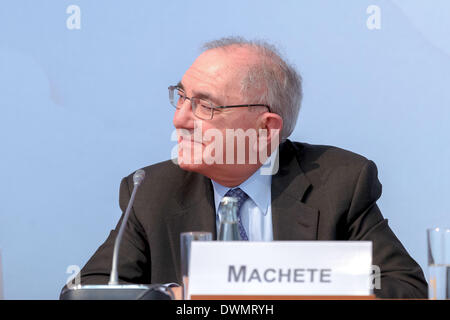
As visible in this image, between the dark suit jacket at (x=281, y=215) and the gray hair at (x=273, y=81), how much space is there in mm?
187

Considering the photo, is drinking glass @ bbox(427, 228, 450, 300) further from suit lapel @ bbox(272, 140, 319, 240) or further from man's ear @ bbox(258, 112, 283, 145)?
man's ear @ bbox(258, 112, 283, 145)

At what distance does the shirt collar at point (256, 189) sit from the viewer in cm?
206

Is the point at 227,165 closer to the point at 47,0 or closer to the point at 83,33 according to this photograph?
the point at 83,33

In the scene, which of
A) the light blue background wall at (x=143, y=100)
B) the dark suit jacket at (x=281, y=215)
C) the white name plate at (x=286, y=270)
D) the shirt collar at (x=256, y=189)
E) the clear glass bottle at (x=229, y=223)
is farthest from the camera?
the light blue background wall at (x=143, y=100)

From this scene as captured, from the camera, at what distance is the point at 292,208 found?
200 centimetres

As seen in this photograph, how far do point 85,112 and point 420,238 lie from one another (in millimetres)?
1318

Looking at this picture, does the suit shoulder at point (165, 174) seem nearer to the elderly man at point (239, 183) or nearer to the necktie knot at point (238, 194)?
the elderly man at point (239, 183)

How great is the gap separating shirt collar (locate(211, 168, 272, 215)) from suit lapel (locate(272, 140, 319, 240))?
0.11 ft

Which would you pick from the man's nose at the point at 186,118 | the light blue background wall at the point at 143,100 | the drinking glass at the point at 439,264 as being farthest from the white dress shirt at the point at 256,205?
the drinking glass at the point at 439,264

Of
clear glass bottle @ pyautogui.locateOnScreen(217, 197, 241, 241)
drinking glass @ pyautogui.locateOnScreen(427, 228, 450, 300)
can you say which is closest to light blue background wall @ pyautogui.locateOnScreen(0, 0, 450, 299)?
clear glass bottle @ pyautogui.locateOnScreen(217, 197, 241, 241)
